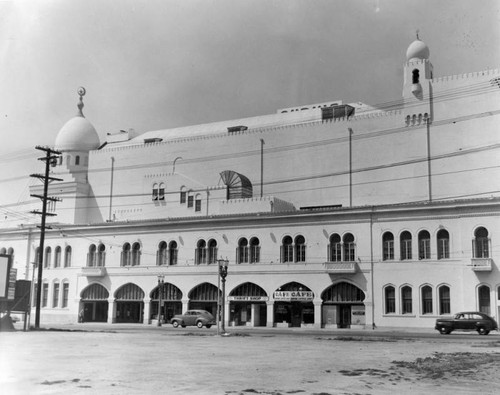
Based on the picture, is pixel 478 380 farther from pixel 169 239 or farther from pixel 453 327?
pixel 169 239

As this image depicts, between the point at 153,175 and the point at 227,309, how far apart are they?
23646mm

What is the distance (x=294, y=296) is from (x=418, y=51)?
96.5ft

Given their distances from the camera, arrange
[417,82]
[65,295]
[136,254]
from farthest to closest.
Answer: [65,295], [136,254], [417,82]

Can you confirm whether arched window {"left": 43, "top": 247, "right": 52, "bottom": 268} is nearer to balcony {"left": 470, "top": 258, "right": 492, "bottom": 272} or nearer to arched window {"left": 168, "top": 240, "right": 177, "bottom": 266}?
arched window {"left": 168, "top": 240, "right": 177, "bottom": 266}

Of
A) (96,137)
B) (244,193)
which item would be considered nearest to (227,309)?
(244,193)

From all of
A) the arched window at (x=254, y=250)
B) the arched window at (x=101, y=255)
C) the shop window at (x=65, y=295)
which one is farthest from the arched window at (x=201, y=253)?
the shop window at (x=65, y=295)

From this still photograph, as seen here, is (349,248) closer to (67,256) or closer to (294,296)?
(294,296)

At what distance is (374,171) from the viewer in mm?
66750

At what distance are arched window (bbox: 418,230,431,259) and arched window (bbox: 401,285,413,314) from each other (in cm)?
294

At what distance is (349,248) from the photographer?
181 feet

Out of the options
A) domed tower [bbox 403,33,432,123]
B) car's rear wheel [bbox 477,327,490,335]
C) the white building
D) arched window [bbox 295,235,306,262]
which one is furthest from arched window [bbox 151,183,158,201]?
car's rear wheel [bbox 477,327,490,335]

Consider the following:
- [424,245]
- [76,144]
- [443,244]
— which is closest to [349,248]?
[424,245]

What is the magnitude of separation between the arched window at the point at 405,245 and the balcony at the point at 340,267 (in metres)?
4.23

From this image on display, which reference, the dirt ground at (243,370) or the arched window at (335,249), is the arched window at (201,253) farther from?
the dirt ground at (243,370)
